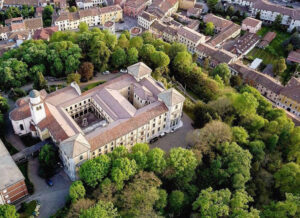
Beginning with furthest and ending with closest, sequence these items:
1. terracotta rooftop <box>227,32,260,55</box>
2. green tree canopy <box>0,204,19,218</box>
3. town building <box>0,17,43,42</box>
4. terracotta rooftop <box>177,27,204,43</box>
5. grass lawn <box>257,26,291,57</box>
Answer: grass lawn <box>257,26,291,57</box>, town building <box>0,17,43,42</box>, terracotta rooftop <box>227,32,260,55</box>, terracotta rooftop <box>177,27,204,43</box>, green tree canopy <box>0,204,19,218</box>

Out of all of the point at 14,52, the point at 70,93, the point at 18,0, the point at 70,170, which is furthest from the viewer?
the point at 18,0

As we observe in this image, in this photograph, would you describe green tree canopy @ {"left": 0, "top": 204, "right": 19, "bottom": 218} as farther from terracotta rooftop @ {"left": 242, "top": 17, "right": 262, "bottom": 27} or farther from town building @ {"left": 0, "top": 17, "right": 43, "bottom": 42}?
terracotta rooftop @ {"left": 242, "top": 17, "right": 262, "bottom": 27}

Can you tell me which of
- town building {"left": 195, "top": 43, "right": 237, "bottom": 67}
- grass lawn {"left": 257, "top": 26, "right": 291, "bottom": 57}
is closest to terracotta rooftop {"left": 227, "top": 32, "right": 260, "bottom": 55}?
town building {"left": 195, "top": 43, "right": 237, "bottom": 67}

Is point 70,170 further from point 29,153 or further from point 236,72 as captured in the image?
point 236,72

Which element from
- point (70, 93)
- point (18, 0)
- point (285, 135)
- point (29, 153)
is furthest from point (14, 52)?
point (285, 135)

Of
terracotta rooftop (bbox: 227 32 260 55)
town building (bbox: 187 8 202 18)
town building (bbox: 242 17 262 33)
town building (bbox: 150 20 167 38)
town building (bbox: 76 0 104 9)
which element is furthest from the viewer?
town building (bbox: 76 0 104 9)
